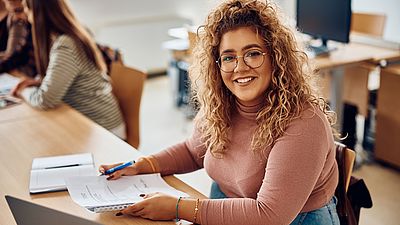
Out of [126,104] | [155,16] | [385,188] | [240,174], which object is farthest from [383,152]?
[155,16]

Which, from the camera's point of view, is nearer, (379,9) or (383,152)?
(383,152)

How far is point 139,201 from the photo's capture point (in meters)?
1.44

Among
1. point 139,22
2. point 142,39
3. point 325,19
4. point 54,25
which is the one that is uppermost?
point 54,25

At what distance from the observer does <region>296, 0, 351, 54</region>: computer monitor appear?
123 inches

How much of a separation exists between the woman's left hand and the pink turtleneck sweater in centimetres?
8

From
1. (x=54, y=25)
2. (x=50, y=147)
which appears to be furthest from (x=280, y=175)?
(x=54, y=25)

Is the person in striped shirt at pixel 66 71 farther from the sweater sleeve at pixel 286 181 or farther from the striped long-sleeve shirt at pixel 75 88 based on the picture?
the sweater sleeve at pixel 286 181

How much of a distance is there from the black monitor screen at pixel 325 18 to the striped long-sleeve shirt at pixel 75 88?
1.27 metres

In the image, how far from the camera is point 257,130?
1.47 metres

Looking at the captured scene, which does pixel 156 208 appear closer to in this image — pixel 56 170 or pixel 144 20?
pixel 56 170

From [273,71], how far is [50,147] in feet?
2.97

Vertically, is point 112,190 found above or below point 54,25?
below

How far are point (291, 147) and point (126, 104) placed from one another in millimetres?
1359

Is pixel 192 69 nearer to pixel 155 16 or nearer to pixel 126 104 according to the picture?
pixel 126 104
